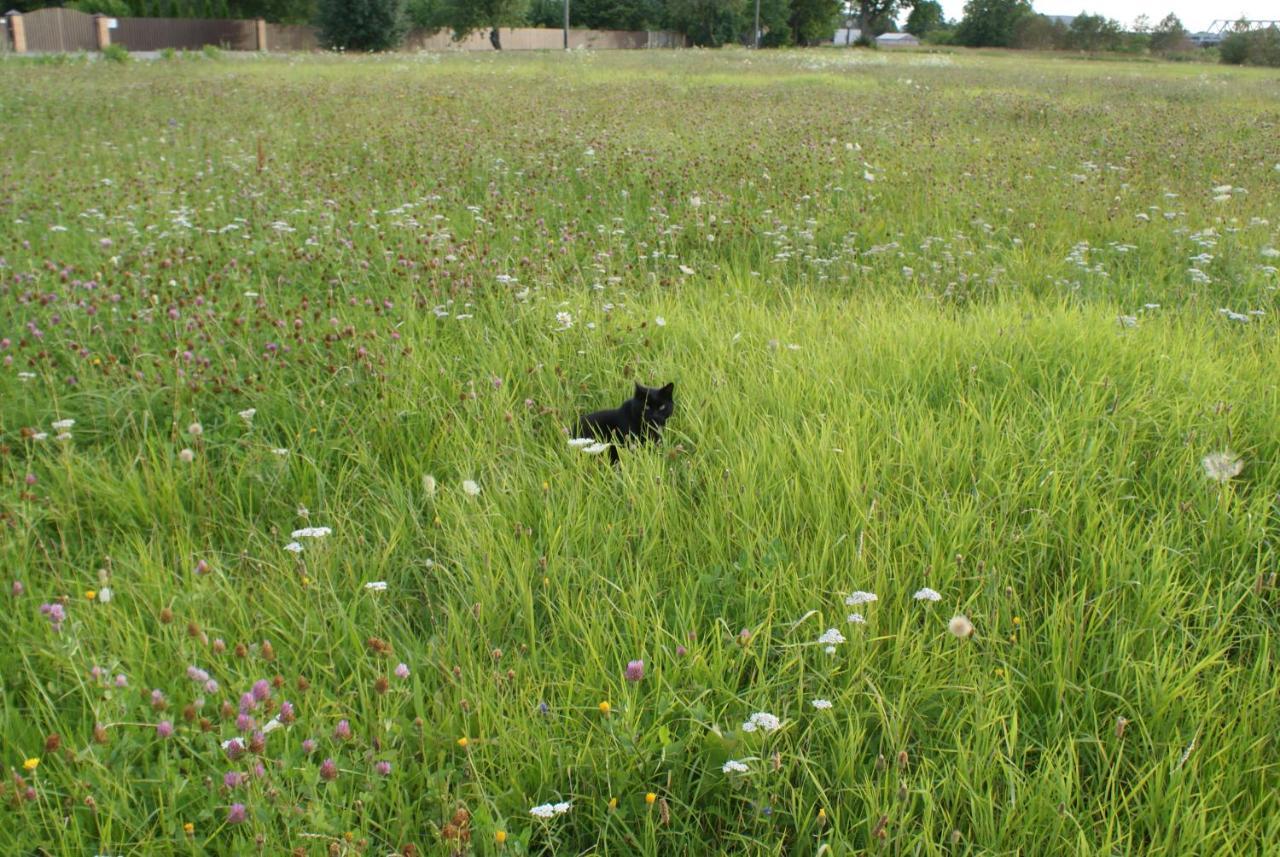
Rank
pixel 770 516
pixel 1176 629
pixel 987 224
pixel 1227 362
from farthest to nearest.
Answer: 1. pixel 987 224
2. pixel 1227 362
3. pixel 770 516
4. pixel 1176 629

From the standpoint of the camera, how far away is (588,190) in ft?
22.0

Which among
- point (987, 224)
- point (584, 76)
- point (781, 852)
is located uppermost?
point (584, 76)

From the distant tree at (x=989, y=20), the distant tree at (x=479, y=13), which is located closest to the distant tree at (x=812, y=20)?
the distant tree at (x=989, y=20)

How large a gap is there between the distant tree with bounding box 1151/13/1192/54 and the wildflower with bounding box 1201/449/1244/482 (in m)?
68.7

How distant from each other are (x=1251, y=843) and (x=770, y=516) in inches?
50.2

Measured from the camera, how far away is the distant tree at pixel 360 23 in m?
39.3

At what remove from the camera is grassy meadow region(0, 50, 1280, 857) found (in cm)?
166

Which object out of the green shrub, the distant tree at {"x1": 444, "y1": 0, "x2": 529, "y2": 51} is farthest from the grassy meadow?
the distant tree at {"x1": 444, "y1": 0, "x2": 529, "y2": 51}

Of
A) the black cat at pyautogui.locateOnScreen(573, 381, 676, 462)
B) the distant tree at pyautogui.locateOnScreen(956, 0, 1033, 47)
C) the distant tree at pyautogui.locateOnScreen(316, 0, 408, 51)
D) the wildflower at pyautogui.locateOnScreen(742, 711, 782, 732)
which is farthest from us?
the distant tree at pyautogui.locateOnScreen(956, 0, 1033, 47)

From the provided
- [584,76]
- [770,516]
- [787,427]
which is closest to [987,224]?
[787,427]

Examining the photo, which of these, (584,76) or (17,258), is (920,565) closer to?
(17,258)

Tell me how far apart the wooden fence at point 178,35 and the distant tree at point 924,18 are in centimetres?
5868

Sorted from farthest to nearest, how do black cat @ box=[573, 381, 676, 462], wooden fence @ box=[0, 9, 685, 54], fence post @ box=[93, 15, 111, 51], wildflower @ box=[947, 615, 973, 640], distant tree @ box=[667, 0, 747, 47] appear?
distant tree @ box=[667, 0, 747, 47]
fence post @ box=[93, 15, 111, 51]
wooden fence @ box=[0, 9, 685, 54]
black cat @ box=[573, 381, 676, 462]
wildflower @ box=[947, 615, 973, 640]

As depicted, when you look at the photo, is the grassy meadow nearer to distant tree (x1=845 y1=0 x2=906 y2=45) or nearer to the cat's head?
the cat's head
